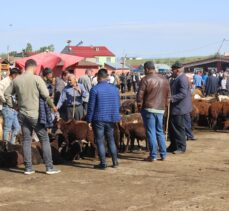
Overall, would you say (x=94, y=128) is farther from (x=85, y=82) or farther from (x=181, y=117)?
(x=85, y=82)

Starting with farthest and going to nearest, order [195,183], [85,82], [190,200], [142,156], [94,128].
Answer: [85,82] < [142,156] < [94,128] < [195,183] < [190,200]

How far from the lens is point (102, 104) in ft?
30.2

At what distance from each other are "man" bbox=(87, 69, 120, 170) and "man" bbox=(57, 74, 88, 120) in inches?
87.1

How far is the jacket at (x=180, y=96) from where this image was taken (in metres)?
11.2

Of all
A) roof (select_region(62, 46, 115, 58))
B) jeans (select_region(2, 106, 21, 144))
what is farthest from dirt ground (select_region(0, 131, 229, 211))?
roof (select_region(62, 46, 115, 58))

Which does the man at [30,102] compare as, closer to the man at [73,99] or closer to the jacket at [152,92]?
the jacket at [152,92]

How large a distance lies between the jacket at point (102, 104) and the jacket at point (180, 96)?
2336mm

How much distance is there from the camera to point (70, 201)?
7.12m

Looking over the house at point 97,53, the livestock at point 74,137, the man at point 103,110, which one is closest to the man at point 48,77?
the livestock at point 74,137

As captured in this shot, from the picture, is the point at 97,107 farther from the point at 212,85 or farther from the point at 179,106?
the point at 212,85

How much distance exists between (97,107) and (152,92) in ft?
4.54

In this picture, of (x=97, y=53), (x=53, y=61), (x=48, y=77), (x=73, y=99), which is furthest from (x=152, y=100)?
(x=97, y=53)

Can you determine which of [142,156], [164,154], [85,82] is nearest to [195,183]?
[164,154]

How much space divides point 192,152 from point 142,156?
1.31 m
